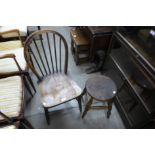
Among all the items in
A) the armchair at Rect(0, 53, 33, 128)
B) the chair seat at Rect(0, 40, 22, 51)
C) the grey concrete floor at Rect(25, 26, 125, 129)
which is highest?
the chair seat at Rect(0, 40, 22, 51)

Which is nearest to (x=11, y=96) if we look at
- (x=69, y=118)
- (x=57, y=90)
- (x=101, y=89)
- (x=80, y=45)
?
(x=57, y=90)

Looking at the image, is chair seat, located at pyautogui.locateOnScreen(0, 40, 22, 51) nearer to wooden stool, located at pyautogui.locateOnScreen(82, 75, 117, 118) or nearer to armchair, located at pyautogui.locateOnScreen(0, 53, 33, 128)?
armchair, located at pyautogui.locateOnScreen(0, 53, 33, 128)

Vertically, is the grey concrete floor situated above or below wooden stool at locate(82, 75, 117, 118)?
below

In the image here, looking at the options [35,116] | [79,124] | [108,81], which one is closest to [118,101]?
[108,81]

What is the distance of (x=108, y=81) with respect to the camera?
4.33 ft

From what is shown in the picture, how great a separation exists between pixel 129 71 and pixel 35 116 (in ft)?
3.91

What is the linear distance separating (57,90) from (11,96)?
1.34 ft

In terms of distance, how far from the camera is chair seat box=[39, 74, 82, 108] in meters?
1.20

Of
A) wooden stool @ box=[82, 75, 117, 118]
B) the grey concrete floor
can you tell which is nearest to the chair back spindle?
wooden stool @ box=[82, 75, 117, 118]

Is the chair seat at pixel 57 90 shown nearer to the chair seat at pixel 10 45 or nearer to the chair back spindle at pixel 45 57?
the chair back spindle at pixel 45 57

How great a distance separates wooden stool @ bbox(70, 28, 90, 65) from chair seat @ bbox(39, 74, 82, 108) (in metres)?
0.70

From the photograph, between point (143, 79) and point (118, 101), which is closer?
point (143, 79)
